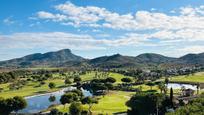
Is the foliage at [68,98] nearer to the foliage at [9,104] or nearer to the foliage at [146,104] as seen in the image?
the foliage at [9,104]

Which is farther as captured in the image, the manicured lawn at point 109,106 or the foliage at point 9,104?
the manicured lawn at point 109,106

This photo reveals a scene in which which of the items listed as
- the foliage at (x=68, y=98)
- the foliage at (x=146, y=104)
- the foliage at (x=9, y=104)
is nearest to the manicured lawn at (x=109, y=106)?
the foliage at (x=68, y=98)

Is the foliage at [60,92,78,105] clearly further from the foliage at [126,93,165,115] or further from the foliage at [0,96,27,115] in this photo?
the foliage at [126,93,165,115]

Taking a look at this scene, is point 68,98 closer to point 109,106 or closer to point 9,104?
point 109,106

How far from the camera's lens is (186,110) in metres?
80.1

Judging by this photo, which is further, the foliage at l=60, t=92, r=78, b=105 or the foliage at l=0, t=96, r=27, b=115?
the foliage at l=60, t=92, r=78, b=105

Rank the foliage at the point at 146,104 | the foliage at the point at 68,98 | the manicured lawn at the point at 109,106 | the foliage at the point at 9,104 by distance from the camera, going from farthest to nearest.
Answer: the foliage at the point at 68,98, the manicured lawn at the point at 109,106, the foliage at the point at 9,104, the foliage at the point at 146,104

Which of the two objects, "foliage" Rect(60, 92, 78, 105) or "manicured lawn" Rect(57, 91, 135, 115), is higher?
"foliage" Rect(60, 92, 78, 105)

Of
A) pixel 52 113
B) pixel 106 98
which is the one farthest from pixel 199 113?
pixel 106 98

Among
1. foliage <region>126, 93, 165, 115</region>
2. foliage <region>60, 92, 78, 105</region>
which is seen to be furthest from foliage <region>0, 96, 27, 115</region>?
foliage <region>126, 93, 165, 115</region>

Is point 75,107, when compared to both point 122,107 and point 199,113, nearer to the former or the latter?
point 122,107

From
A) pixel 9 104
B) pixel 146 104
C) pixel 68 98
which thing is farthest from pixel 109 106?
pixel 9 104

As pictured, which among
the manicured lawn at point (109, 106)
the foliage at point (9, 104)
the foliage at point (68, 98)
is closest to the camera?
the foliage at point (9, 104)

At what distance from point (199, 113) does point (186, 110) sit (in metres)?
5.42
